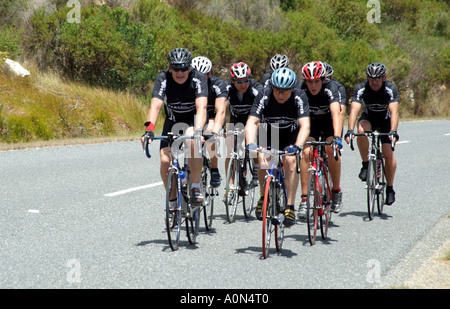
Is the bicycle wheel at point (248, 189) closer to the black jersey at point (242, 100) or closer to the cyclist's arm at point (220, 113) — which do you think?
the black jersey at point (242, 100)

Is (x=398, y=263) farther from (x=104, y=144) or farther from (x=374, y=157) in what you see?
(x=104, y=144)

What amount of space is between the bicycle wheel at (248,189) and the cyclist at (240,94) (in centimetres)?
27

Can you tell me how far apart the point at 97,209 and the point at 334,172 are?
3102 mm

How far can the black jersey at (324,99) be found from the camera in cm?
794

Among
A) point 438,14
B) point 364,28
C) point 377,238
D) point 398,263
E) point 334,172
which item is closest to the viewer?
point 398,263

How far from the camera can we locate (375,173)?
28.5 ft

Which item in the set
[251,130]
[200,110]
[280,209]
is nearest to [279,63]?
[200,110]

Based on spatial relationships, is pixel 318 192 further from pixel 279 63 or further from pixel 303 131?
pixel 279 63

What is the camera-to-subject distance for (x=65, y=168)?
39.0 ft

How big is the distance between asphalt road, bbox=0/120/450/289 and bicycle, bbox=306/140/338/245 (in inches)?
8.5

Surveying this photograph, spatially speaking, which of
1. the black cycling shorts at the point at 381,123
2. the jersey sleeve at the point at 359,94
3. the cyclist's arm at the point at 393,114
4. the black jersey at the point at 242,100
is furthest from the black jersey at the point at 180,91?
the black cycling shorts at the point at 381,123

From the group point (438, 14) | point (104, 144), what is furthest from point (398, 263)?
point (438, 14)

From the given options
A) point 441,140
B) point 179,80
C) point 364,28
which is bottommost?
point 441,140
